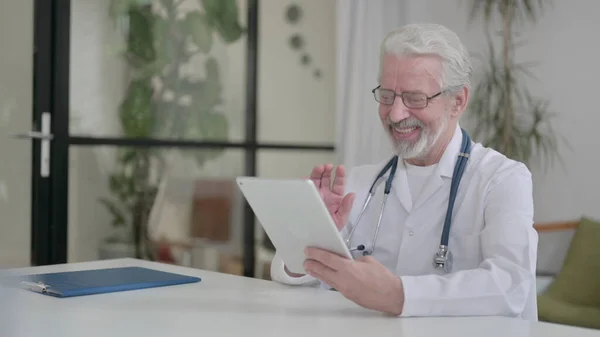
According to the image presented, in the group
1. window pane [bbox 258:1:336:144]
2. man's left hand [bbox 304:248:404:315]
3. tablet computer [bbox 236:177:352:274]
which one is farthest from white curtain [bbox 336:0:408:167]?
man's left hand [bbox 304:248:404:315]

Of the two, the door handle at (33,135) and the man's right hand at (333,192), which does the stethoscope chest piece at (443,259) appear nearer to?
the man's right hand at (333,192)

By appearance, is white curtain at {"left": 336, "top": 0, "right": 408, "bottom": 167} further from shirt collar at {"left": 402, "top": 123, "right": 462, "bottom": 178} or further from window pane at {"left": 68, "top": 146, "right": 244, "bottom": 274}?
shirt collar at {"left": 402, "top": 123, "right": 462, "bottom": 178}

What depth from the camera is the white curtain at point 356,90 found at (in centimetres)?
486

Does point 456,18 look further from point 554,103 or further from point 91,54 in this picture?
point 91,54

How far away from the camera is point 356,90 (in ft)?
15.9

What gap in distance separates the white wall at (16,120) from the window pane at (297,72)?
4.92 ft

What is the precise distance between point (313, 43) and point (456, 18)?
912 millimetres

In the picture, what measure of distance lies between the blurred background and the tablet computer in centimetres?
200

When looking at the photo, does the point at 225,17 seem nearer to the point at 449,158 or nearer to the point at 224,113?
the point at 224,113

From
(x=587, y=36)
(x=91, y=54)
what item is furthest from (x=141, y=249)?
(x=587, y=36)

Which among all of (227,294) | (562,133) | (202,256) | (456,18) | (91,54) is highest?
(456,18)

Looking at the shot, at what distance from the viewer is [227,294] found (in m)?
1.92

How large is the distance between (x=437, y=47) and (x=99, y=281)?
107cm

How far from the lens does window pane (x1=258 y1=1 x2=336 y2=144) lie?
4.78 metres
